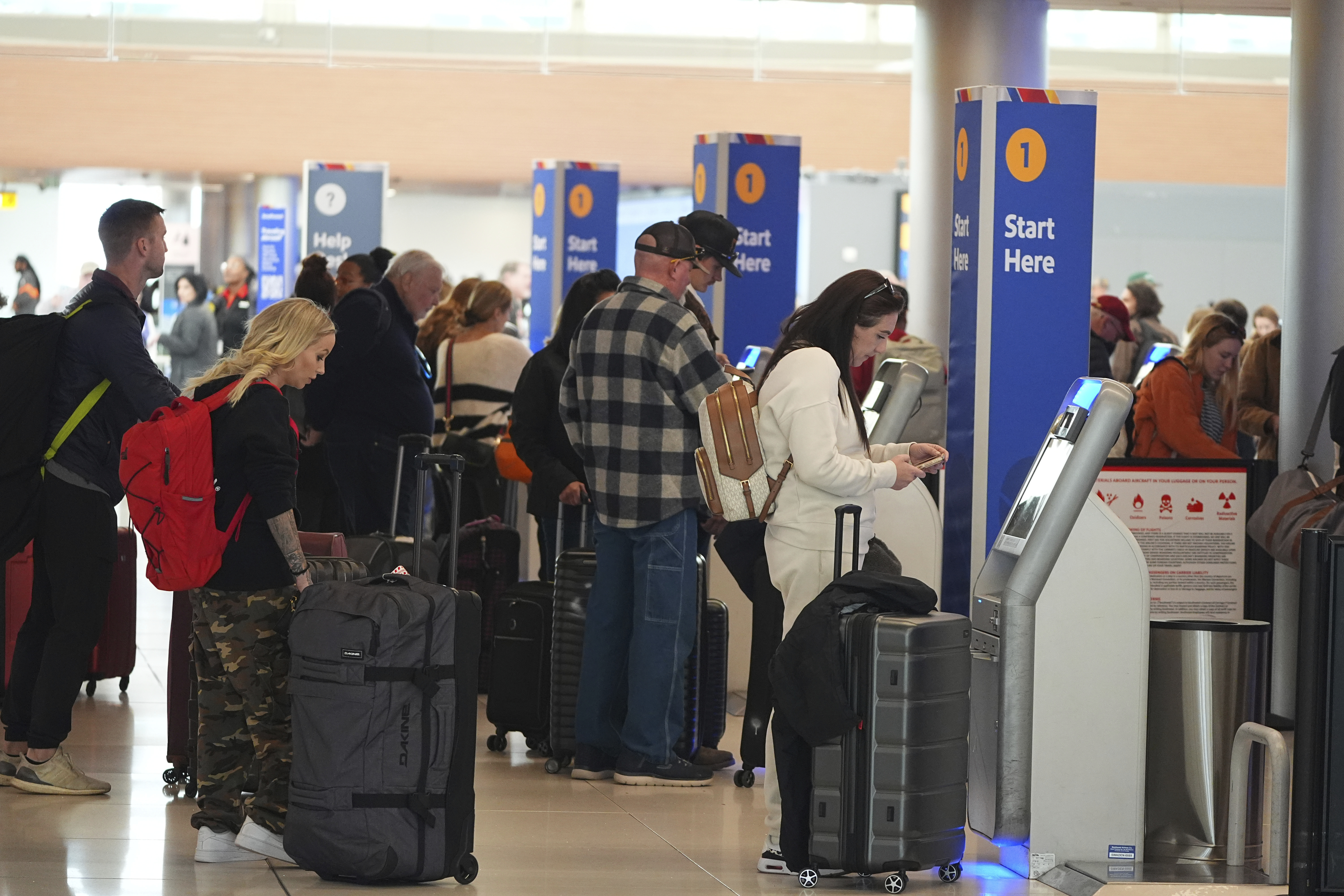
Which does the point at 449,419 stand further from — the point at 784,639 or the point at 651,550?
the point at 784,639

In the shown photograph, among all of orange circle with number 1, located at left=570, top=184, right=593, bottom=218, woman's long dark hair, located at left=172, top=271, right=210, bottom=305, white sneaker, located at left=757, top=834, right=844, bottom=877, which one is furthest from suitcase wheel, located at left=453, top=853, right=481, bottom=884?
woman's long dark hair, located at left=172, top=271, right=210, bottom=305

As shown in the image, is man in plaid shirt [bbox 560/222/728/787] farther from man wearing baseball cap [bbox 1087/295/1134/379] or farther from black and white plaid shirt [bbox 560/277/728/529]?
man wearing baseball cap [bbox 1087/295/1134/379]

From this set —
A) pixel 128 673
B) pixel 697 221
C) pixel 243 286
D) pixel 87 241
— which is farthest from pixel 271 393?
pixel 87 241

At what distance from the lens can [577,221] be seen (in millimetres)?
11234

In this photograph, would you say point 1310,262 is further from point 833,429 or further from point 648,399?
point 833,429

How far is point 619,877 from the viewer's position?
418cm

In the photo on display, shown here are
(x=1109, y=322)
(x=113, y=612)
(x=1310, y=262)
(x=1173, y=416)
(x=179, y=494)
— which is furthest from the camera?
(x=1109, y=322)

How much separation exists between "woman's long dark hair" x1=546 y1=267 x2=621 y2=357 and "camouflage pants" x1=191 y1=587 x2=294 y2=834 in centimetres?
186

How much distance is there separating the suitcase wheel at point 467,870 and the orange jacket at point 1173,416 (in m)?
3.76

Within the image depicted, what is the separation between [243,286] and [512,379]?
7.71 metres

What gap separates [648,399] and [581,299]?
2.60 ft

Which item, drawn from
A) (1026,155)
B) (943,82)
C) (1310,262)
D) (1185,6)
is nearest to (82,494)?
(1026,155)

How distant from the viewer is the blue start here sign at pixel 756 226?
7742 millimetres

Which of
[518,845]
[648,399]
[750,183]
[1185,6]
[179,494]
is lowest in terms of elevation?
[518,845]
